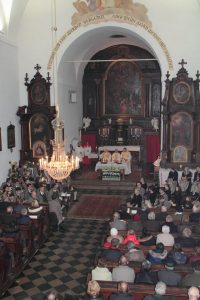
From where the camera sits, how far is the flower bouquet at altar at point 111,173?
18.0 meters

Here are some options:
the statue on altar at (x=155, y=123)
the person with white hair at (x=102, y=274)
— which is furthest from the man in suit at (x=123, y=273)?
the statue on altar at (x=155, y=123)

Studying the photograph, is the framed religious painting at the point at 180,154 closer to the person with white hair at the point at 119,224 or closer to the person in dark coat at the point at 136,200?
the person in dark coat at the point at 136,200

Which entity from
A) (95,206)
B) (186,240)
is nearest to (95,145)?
(95,206)

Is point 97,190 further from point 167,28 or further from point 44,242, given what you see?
point 167,28

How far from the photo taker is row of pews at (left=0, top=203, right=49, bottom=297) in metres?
8.85

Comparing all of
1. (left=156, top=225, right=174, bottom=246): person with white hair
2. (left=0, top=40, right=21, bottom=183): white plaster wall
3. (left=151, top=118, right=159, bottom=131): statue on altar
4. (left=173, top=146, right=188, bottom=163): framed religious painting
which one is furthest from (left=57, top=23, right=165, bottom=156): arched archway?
(left=156, top=225, right=174, bottom=246): person with white hair

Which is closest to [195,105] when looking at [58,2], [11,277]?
[58,2]

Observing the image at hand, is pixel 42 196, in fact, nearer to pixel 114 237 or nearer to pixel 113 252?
pixel 114 237

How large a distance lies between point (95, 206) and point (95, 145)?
8.11m

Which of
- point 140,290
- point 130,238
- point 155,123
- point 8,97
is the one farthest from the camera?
point 155,123

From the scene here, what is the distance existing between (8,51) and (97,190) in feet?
23.7

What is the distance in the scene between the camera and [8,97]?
52.8ft

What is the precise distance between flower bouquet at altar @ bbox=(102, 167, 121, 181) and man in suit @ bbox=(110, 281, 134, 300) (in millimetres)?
11502

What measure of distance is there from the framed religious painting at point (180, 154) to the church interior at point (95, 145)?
43mm
